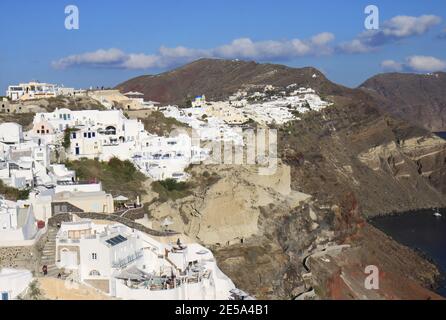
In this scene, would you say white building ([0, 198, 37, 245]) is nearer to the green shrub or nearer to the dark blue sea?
the green shrub

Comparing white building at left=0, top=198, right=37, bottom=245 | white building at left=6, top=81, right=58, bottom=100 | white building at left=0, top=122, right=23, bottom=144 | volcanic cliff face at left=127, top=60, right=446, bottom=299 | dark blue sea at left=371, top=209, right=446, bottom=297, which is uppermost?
white building at left=6, top=81, right=58, bottom=100

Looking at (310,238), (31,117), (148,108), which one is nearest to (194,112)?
(148,108)

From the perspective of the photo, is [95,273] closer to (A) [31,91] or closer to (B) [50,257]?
→ (B) [50,257]

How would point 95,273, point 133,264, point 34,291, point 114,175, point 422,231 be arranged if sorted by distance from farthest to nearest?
point 422,231 < point 114,175 < point 133,264 < point 95,273 < point 34,291

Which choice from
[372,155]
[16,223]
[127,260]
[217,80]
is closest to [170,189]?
[16,223]

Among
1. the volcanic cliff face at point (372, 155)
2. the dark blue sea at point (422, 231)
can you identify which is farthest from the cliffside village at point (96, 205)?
the volcanic cliff face at point (372, 155)

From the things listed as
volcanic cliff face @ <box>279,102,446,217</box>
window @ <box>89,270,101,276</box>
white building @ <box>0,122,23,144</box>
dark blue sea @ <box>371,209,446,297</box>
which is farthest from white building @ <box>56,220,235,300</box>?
volcanic cliff face @ <box>279,102,446,217</box>
